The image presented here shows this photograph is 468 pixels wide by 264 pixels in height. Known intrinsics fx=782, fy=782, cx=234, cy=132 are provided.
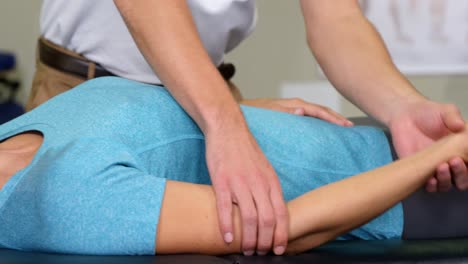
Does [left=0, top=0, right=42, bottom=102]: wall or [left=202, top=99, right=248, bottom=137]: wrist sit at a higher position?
[left=202, top=99, right=248, bottom=137]: wrist

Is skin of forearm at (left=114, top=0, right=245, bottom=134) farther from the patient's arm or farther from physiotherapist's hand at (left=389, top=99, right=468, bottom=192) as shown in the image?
physiotherapist's hand at (left=389, top=99, right=468, bottom=192)

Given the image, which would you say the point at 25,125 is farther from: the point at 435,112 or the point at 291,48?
the point at 291,48

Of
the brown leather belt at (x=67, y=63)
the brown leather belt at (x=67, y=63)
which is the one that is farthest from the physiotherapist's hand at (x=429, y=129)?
the brown leather belt at (x=67, y=63)

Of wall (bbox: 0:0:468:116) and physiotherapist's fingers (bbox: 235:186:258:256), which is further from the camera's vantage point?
wall (bbox: 0:0:468:116)

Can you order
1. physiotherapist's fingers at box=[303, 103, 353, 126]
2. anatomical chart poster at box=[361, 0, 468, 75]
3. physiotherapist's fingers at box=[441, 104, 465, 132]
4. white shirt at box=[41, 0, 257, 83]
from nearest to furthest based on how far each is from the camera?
physiotherapist's fingers at box=[441, 104, 465, 132] < physiotherapist's fingers at box=[303, 103, 353, 126] < white shirt at box=[41, 0, 257, 83] < anatomical chart poster at box=[361, 0, 468, 75]

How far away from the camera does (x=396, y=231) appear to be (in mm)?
1476

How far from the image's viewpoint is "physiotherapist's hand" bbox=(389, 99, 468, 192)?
1348 millimetres

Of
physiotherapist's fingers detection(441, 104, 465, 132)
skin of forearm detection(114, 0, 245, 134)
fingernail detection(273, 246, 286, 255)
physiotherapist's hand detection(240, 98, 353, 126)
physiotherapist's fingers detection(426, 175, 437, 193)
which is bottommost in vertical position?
physiotherapist's hand detection(240, 98, 353, 126)

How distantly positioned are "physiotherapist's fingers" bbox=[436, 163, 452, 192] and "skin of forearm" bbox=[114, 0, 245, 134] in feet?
1.14

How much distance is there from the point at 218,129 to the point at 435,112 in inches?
17.4

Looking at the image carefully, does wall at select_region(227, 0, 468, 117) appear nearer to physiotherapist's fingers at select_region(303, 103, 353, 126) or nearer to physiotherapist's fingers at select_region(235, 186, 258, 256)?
physiotherapist's fingers at select_region(303, 103, 353, 126)

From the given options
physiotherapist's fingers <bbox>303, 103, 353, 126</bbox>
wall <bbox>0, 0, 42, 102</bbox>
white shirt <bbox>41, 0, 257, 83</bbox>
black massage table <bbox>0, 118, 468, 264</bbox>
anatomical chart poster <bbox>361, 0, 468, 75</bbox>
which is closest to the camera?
black massage table <bbox>0, 118, 468, 264</bbox>

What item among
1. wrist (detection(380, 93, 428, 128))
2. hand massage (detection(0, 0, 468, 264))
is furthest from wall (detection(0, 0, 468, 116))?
wrist (detection(380, 93, 428, 128))

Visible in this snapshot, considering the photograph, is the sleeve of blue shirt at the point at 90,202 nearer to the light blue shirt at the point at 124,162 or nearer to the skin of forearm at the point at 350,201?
the light blue shirt at the point at 124,162
